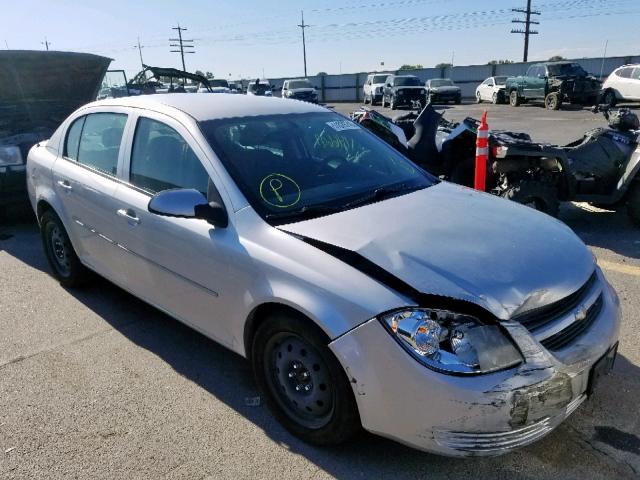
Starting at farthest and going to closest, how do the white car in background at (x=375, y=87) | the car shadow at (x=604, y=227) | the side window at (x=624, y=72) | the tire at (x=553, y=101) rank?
1. the white car in background at (x=375, y=87)
2. the tire at (x=553, y=101)
3. the side window at (x=624, y=72)
4. the car shadow at (x=604, y=227)

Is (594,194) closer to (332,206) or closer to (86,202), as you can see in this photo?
(332,206)

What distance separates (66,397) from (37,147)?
9.27ft

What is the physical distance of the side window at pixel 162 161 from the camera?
9.93 ft

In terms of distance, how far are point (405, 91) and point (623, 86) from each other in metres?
10.5

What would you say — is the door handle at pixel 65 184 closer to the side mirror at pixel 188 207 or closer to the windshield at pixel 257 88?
the side mirror at pixel 188 207

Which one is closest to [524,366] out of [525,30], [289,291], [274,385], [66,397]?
[289,291]

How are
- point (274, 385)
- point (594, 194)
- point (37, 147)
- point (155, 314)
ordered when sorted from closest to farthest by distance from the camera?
1. point (274, 385)
2. point (155, 314)
3. point (37, 147)
4. point (594, 194)

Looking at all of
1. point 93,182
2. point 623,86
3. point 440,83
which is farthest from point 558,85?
point 93,182

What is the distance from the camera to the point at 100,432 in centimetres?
277

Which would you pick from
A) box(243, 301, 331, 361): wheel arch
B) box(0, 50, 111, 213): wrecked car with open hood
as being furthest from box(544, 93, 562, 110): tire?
box(243, 301, 331, 361): wheel arch

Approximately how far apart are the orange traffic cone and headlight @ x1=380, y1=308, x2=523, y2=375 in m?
3.94

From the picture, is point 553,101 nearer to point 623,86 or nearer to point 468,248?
point 623,86

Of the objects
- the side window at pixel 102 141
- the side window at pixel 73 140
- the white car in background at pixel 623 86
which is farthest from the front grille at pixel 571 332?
the white car in background at pixel 623 86

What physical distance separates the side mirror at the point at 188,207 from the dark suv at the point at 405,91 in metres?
26.9
